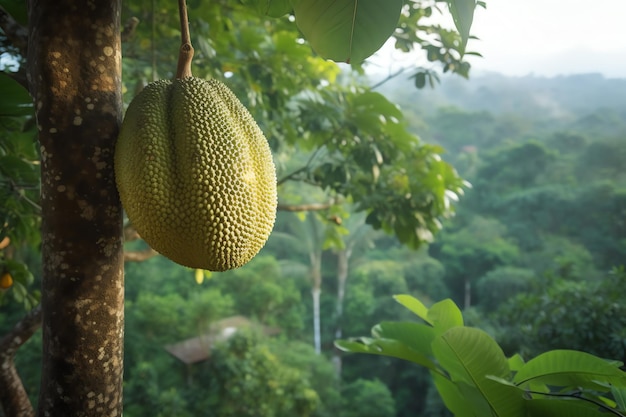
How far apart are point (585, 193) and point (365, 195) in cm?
747

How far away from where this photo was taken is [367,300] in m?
8.98

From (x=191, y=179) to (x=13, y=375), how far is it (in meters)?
0.88

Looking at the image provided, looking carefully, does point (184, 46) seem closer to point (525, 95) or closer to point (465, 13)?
point (465, 13)

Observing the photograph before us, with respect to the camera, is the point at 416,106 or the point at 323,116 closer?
the point at 323,116

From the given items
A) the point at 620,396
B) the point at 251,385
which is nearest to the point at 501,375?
the point at 620,396

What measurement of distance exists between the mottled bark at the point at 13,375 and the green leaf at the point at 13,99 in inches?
20.5

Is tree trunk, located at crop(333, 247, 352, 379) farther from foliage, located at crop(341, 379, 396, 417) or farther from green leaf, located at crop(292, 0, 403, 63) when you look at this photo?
green leaf, located at crop(292, 0, 403, 63)

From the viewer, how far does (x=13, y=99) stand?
75 cm

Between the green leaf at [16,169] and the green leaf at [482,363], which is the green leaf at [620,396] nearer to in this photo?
the green leaf at [482,363]

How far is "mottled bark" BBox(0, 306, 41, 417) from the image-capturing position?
1.07 metres

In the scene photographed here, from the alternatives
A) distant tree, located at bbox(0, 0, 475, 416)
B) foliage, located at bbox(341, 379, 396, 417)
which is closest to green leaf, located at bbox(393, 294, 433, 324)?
distant tree, located at bbox(0, 0, 475, 416)

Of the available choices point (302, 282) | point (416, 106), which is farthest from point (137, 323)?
point (416, 106)

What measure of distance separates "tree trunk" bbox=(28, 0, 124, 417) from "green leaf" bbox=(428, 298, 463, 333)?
0.53 metres

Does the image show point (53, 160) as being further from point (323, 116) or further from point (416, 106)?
point (416, 106)
